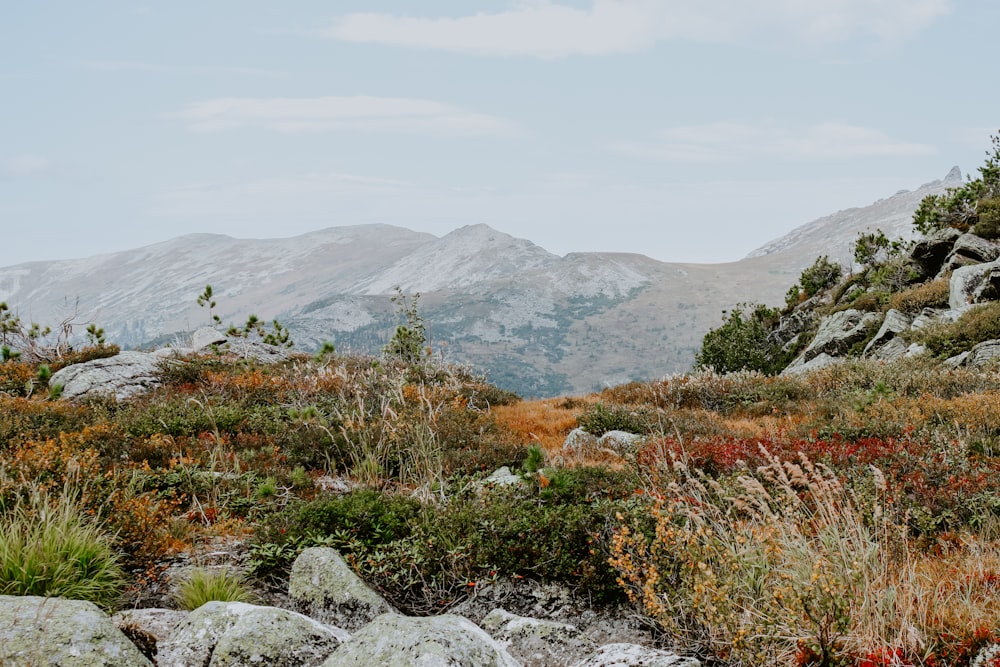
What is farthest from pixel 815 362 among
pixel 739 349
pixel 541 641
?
pixel 541 641

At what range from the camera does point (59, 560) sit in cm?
415

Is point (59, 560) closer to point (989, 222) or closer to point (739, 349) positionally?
point (739, 349)

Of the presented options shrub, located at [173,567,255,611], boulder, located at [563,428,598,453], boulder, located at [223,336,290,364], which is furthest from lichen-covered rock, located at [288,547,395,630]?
boulder, located at [223,336,290,364]

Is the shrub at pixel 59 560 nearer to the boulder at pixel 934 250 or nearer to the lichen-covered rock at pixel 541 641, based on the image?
the lichen-covered rock at pixel 541 641

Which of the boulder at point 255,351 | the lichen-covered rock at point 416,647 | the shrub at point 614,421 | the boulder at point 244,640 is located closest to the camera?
the lichen-covered rock at point 416,647

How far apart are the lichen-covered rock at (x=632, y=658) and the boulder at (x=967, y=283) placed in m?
17.8

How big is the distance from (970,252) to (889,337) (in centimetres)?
561

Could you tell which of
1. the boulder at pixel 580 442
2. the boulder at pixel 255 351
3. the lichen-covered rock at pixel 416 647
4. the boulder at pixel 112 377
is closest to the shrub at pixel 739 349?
the boulder at pixel 580 442

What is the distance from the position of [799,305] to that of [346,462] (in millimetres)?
25521

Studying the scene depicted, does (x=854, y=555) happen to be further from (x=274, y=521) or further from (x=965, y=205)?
(x=965, y=205)

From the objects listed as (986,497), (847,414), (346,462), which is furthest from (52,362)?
(986,497)

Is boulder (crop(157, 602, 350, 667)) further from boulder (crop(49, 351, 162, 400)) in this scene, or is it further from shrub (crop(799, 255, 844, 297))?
shrub (crop(799, 255, 844, 297))

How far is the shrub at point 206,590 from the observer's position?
173 inches

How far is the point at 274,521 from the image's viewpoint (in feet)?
18.4
